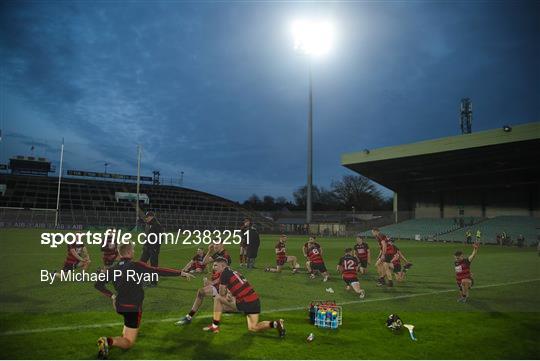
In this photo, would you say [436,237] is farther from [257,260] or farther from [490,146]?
[257,260]

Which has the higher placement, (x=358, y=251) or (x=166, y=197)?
(x=166, y=197)

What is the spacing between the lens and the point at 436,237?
49.6 m

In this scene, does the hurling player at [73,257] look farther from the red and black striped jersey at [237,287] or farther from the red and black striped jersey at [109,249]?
the red and black striped jersey at [237,287]

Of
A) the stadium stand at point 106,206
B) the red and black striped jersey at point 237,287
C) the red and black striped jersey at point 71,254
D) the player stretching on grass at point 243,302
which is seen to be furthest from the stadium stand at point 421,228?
the red and black striped jersey at point 237,287

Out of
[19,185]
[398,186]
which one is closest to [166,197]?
[19,185]

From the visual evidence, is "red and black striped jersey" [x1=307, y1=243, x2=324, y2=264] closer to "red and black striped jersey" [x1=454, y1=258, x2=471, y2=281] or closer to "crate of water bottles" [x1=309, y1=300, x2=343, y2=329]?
"red and black striped jersey" [x1=454, y1=258, x2=471, y2=281]

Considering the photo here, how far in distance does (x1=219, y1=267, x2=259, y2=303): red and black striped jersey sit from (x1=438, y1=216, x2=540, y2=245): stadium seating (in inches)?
1673

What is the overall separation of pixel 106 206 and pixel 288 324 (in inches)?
1305

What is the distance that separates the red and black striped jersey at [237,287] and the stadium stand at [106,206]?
2281 cm

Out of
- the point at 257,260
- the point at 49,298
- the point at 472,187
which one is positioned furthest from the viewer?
the point at 472,187

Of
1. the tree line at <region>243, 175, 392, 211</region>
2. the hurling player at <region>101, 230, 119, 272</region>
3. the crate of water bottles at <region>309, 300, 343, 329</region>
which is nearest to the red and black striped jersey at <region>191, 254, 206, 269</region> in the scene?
the hurling player at <region>101, 230, 119, 272</region>

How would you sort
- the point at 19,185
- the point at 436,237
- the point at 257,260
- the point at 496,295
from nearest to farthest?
the point at 496,295
the point at 257,260
the point at 19,185
the point at 436,237

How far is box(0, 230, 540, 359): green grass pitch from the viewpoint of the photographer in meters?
7.04

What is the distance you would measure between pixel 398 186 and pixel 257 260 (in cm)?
4656
